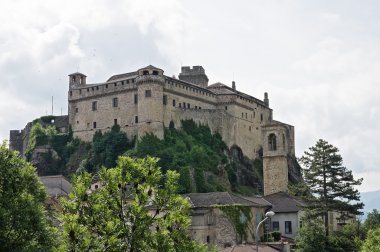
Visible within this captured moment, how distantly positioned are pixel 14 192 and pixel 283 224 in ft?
152

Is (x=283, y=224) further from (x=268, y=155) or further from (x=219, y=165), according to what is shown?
(x=219, y=165)

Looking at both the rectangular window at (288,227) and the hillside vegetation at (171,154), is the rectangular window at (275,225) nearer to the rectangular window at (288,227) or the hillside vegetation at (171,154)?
the rectangular window at (288,227)

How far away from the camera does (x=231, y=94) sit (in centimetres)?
12850

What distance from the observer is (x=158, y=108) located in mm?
111125

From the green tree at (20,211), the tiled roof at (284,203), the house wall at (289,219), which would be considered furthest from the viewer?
the tiled roof at (284,203)

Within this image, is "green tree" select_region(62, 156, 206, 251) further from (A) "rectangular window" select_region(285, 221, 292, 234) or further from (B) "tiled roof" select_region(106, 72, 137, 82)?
(B) "tiled roof" select_region(106, 72, 137, 82)

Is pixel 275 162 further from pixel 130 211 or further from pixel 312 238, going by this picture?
pixel 130 211

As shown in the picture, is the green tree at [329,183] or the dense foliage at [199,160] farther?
the dense foliage at [199,160]

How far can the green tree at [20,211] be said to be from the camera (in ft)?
112

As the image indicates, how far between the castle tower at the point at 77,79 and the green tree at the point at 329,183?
68783 millimetres

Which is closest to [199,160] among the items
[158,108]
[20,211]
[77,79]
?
[158,108]

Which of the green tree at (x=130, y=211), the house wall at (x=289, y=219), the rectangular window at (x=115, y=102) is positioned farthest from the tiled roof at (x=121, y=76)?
the green tree at (x=130, y=211)

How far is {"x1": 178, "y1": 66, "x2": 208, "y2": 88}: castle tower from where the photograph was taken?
466ft

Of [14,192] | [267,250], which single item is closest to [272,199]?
[267,250]
